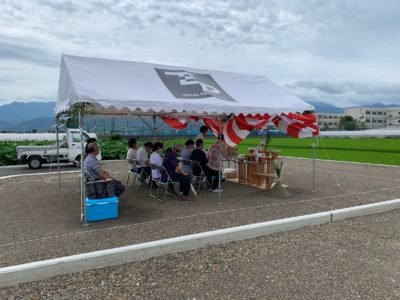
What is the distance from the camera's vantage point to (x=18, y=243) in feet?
15.0

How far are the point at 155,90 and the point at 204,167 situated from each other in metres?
2.50

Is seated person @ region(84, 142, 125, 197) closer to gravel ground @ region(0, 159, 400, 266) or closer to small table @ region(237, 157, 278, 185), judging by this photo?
gravel ground @ region(0, 159, 400, 266)

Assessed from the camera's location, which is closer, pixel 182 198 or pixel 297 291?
pixel 297 291

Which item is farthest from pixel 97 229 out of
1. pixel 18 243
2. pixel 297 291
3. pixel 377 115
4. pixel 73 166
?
pixel 377 115

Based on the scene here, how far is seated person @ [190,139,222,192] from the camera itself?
820 cm

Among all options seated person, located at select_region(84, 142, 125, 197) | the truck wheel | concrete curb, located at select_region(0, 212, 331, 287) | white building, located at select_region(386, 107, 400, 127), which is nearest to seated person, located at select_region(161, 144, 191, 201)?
seated person, located at select_region(84, 142, 125, 197)

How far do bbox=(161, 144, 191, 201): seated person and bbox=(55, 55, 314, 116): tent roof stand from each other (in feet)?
3.11

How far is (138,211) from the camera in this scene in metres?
6.34

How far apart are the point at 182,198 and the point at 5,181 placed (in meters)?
6.30

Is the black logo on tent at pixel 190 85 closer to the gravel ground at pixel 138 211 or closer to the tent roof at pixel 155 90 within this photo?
the tent roof at pixel 155 90

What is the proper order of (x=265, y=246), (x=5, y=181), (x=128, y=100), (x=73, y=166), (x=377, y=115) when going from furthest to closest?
(x=377, y=115)
(x=73, y=166)
(x=5, y=181)
(x=128, y=100)
(x=265, y=246)

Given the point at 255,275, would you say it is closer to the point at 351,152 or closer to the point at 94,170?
the point at 94,170

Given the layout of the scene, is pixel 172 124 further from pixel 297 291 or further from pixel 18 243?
pixel 297 291

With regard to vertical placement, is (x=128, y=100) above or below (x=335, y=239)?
above
